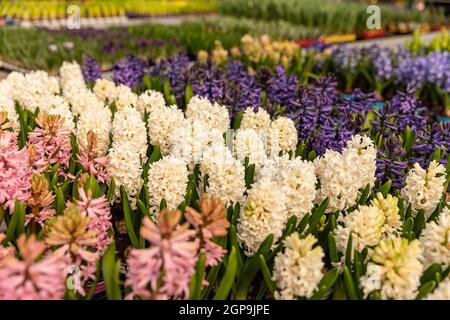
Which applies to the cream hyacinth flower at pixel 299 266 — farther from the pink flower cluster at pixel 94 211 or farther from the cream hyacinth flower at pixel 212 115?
the cream hyacinth flower at pixel 212 115

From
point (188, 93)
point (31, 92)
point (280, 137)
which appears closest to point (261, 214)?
point (280, 137)

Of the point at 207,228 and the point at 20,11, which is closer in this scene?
the point at 207,228

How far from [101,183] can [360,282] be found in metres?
1.88

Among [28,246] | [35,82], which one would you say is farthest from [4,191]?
[35,82]

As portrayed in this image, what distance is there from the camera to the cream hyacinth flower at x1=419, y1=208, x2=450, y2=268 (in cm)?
266

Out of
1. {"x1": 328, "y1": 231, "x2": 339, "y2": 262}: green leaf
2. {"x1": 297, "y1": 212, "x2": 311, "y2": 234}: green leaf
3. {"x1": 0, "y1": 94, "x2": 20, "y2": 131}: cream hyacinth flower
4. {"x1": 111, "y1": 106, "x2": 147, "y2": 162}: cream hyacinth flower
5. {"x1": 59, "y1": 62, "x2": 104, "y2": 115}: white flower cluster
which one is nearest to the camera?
{"x1": 328, "y1": 231, "x2": 339, "y2": 262}: green leaf

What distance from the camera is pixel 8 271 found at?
204 cm

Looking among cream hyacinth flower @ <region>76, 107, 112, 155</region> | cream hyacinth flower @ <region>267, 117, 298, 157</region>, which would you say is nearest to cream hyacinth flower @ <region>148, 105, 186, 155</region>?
cream hyacinth flower @ <region>76, 107, 112, 155</region>

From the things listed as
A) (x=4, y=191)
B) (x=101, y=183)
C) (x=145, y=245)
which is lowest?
(x=145, y=245)

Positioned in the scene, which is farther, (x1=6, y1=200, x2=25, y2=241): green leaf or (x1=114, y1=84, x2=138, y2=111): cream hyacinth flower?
(x1=114, y1=84, x2=138, y2=111): cream hyacinth flower

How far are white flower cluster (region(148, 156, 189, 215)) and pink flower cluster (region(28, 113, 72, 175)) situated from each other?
31.4 inches

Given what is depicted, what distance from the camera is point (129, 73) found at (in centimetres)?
612

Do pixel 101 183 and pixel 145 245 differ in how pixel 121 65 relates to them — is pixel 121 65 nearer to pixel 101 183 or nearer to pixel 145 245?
pixel 101 183

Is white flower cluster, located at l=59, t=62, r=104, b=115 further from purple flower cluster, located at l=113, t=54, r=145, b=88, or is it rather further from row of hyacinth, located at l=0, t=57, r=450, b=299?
purple flower cluster, located at l=113, t=54, r=145, b=88
